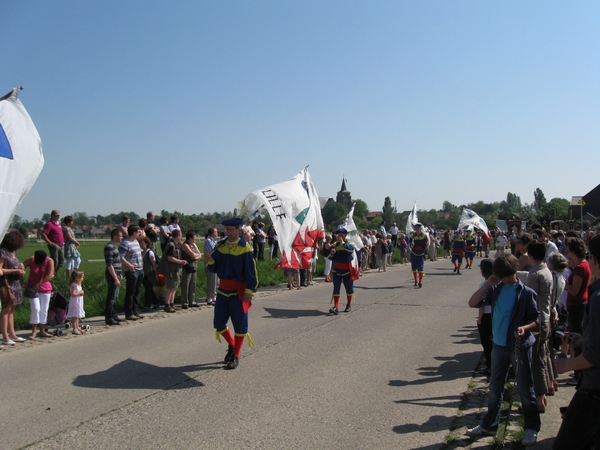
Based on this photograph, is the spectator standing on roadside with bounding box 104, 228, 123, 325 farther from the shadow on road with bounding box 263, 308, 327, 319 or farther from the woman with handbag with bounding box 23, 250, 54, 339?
the shadow on road with bounding box 263, 308, 327, 319

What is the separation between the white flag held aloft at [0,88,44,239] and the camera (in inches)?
190

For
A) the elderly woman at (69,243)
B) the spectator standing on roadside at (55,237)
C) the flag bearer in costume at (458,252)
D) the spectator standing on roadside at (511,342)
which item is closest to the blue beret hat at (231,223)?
the spectator standing on roadside at (511,342)

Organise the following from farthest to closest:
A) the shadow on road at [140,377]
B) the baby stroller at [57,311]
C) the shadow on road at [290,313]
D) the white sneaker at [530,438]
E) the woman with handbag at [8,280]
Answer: the shadow on road at [290,313] → the baby stroller at [57,311] → the woman with handbag at [8,280] → the shadow on road at [140,377] → the white sneaker at [530,438]

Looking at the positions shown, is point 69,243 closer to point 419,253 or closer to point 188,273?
point 188,273

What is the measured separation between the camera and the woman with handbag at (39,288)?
8633 mm

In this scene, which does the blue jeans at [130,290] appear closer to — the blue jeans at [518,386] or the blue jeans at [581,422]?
the blue jeans at [518,386]

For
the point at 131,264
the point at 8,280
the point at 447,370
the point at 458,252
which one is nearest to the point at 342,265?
the point at 131,264

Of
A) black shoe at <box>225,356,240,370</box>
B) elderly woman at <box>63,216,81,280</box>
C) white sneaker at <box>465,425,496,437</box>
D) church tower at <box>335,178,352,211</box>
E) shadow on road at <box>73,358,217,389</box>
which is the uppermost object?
church tower at <box>335,178,352,211</box>

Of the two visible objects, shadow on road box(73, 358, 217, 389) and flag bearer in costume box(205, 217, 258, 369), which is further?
flag bearer in costume box(205, 217, 258, 369)

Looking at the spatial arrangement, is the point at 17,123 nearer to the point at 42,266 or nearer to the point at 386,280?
the point at 42,266

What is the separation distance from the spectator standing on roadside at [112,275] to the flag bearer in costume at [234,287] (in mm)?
3641

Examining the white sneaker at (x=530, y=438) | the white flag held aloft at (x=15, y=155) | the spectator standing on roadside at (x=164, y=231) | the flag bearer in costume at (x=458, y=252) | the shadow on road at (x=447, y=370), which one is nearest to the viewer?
the white sneaker at (x=530, y=438)

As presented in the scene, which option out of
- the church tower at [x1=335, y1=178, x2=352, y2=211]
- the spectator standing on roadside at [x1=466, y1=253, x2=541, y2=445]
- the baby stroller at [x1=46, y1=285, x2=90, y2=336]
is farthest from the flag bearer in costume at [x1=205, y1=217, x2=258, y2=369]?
the church tower at [x1=335, y1=178, x2=352, y2=211]

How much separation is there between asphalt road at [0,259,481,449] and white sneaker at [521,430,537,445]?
27.5 inches
